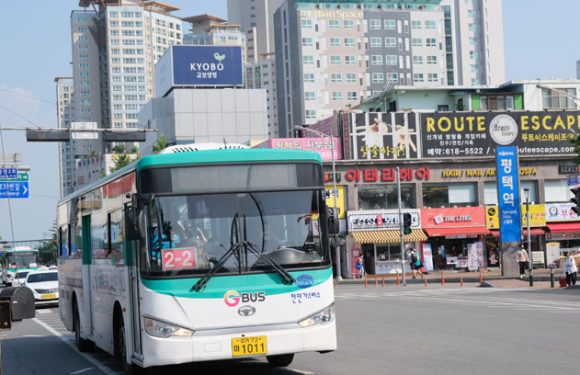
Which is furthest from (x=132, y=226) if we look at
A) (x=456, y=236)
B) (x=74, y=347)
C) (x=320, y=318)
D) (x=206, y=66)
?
(x=206, y=66)

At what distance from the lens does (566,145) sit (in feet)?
233

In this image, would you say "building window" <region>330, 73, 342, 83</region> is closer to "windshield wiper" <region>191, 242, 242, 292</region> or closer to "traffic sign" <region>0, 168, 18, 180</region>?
"traffic sign" <region>0, 168, 18, 180</region>

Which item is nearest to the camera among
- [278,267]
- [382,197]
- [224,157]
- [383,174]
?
[278,267]

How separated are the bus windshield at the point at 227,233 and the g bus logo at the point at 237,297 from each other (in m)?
0.27

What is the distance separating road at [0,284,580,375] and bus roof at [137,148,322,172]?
3.07 metres

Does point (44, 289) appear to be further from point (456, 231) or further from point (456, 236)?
point (456, 236)

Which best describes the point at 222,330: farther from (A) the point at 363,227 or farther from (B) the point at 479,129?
(B) the point at 479,129

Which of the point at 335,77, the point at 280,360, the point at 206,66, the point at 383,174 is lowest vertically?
the point at 280,360

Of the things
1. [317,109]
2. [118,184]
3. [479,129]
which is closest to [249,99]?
[317,109]

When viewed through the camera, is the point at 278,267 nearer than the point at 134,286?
Yes

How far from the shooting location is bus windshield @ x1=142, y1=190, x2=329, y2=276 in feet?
37.8

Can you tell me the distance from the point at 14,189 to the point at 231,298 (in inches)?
1579

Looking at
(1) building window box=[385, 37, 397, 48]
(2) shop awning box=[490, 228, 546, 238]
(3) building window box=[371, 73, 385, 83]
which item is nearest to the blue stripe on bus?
(2) shop awning box=[490, 228, 546, 238]

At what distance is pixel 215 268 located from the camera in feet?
37.7
